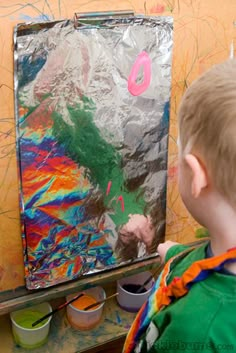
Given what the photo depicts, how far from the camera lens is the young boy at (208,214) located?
667 millimetres

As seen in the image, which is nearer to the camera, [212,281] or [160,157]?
[212,281]

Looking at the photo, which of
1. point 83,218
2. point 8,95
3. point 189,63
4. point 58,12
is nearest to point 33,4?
point 58,12

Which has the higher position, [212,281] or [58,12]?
[58,12]

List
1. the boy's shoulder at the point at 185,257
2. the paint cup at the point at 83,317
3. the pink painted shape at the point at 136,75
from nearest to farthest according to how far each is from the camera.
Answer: the boy's shoulder at the point at 185,257
the pink painted shape at the point at 136,75
the paint cup at the point at 83,317

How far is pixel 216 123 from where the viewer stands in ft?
2.17

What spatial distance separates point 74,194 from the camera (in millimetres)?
1362

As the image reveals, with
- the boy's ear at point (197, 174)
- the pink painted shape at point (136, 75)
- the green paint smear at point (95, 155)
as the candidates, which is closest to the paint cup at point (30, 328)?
the green paint smear at point (95, 155)

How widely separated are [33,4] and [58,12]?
0.07 metres

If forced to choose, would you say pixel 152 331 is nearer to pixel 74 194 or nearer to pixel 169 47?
pixel 74 194

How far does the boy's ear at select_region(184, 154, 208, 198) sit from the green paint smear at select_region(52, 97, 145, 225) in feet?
2.05

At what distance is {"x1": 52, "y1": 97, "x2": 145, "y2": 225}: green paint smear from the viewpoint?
1.28m

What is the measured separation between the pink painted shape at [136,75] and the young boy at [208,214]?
609mm

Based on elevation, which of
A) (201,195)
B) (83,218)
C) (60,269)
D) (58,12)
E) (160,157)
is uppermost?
(58,12)

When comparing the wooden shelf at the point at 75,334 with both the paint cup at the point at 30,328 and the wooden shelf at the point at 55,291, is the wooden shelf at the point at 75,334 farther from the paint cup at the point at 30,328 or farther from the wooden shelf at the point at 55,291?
the wooden shelf at the point at 55,291
